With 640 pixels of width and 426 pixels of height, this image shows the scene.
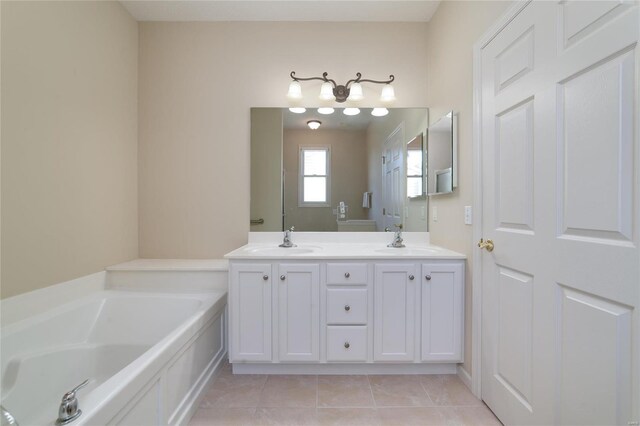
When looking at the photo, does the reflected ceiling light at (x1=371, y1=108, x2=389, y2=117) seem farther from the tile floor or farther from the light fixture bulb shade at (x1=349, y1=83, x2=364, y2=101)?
the tile floor

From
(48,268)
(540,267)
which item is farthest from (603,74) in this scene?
(48,268)

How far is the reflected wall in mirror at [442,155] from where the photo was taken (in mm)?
1849

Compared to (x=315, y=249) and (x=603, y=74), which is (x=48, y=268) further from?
(x=603, y=74)

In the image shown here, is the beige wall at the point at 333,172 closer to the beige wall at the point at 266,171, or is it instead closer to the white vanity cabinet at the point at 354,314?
the beige wall at the point at 266,171

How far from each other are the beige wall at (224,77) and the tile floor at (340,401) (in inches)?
47.4

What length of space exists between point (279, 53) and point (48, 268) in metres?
2.20

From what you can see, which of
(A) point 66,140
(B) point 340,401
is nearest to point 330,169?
(B) point 340,401

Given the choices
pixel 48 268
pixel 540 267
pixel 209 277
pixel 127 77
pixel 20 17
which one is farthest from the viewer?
pixel 127 77

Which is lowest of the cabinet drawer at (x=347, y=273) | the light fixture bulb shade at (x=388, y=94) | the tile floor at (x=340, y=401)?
the tile floor at (x=340, y=401)

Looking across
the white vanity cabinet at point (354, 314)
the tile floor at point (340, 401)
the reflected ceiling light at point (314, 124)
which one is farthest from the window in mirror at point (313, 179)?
the tile floor at point (340, 401)

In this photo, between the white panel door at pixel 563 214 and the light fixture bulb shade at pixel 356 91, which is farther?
the light fixture bulb shade at pixel 356 91

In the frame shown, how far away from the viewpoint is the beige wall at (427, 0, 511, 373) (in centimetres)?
164

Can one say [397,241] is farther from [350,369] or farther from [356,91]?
[356,91]

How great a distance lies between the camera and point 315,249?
2.05 m
